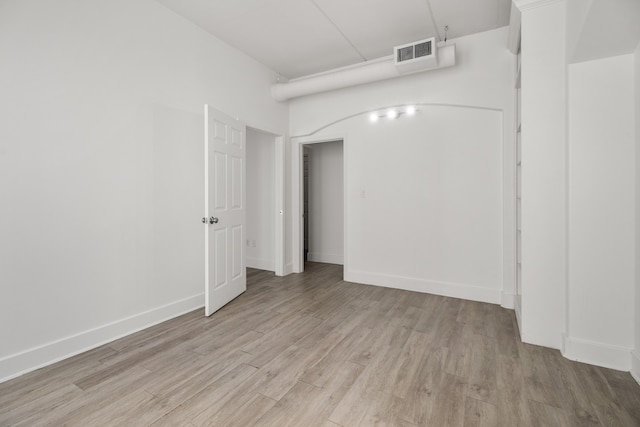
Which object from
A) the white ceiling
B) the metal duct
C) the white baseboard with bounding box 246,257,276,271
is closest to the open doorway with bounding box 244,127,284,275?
the white baseboard with bounding box 246,257,276,271

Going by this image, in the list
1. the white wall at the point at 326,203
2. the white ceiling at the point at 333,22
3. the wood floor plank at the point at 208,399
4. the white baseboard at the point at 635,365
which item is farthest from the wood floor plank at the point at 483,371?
the white wall at the point at 326,203

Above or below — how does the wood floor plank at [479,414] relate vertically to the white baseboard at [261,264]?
below

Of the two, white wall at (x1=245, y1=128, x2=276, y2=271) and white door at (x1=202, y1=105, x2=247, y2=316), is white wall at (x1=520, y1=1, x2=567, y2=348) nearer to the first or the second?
white door at (x1=202, y1=105, x2=247, y2=316)

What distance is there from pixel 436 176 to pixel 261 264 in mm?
3143

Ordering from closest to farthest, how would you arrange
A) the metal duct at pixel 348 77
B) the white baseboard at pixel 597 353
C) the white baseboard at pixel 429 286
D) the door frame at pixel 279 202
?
1. the white baseboard at pixel 597 353
2. the metal duct at pixel 348 77
3. the white baseboard at pixel 429 286
4. the door frame at pixel 279 202

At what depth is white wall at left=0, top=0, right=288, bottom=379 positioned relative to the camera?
2000mm

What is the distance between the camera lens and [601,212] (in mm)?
2143

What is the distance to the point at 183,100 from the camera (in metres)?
3.07

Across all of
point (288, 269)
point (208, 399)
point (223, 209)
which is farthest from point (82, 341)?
point (288, 269)

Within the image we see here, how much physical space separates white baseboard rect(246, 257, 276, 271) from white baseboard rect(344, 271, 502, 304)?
135cm

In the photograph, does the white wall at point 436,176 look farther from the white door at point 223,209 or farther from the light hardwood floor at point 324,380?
the white door at point 223,209

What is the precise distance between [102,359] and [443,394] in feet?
8.04

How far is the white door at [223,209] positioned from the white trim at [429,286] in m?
1.67

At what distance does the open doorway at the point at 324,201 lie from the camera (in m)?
5.50
